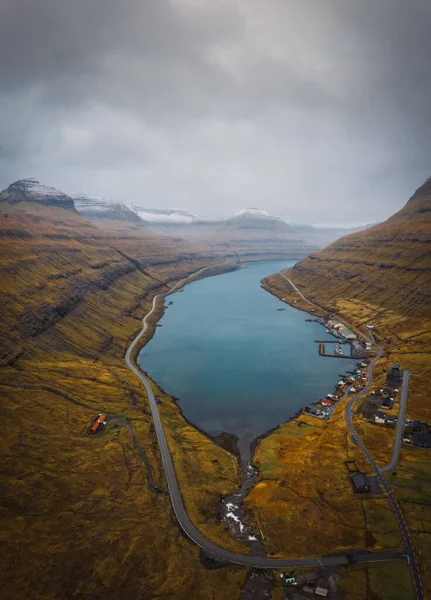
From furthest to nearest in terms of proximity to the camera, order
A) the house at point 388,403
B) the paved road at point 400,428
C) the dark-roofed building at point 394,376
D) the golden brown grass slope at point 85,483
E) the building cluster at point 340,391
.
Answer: the dark-roofed building at point 394,376, the building cluster at point 340,391, the house at point 388,403, the paved road at point 400,428, the golden brown grass slope at point 85,483

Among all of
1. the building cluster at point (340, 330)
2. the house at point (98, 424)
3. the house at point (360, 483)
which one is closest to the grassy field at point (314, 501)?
the house at point (360, 483)

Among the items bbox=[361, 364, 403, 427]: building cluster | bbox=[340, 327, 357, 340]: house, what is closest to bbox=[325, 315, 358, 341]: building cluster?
bbox=[340, 327, 357, 340]: house

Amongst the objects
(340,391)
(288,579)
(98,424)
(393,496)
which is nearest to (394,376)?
(340,391)

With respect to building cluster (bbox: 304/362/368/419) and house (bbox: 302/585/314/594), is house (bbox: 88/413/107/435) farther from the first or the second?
building cluster (bbox: 304/362/368/419)

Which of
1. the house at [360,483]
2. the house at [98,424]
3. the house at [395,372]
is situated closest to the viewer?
the house at [360,483]

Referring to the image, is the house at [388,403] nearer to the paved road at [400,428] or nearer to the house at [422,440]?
the paved road at [400,428]

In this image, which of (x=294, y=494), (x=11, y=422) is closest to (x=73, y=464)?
(x=11, y=422)
